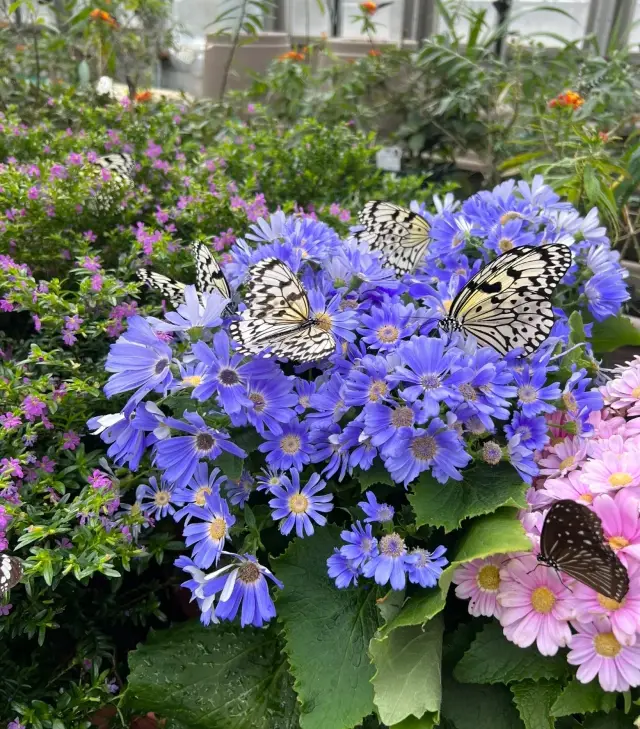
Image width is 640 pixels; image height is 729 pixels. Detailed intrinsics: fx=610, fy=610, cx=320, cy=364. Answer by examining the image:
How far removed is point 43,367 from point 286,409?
0.59 meters

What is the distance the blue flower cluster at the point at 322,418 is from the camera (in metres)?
0.75

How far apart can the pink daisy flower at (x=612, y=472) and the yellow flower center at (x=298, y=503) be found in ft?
1.19

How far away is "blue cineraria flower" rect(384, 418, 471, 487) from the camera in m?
0.75

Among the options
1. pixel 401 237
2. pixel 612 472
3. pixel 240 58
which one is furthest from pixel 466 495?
pixel 240 58

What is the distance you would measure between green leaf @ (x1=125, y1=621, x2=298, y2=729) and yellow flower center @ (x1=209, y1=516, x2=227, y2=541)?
232 millimetres

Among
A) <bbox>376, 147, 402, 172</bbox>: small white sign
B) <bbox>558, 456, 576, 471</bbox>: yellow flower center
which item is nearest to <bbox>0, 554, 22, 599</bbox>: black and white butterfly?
<bbox>558, 456, 576, 471</bbox>: yellow flower center

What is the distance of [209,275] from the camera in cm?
94

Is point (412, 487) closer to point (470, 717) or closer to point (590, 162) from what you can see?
point (470, 717)

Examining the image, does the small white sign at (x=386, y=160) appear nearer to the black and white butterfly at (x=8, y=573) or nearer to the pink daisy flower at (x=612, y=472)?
the pink daisy flower at (x=612, y=472)


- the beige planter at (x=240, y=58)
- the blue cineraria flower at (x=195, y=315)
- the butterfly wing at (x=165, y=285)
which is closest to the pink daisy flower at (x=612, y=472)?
the blue cineraria flower at (x=195, y=315)

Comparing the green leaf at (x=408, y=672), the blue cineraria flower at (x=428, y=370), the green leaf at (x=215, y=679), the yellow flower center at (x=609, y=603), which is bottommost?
the green leaf at (x=215, y=679)

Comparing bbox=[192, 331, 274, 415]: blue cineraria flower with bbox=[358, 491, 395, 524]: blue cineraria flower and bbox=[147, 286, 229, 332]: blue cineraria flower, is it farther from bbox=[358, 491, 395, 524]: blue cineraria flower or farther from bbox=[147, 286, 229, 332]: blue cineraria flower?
bbox=[358, 491, 395, 524]: blue cineraria flower

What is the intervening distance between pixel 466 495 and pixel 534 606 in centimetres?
16

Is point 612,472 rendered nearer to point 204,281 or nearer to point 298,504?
point 298,504
